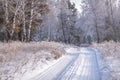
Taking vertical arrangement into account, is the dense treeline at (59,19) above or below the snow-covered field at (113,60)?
above

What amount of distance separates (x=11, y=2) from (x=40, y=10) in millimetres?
5475

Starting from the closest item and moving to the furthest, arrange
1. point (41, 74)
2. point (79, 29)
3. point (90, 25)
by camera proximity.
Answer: point (41, 74), point (90, 25), point (79, 29)

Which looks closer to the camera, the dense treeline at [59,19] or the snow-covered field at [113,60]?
the snow-covered field at [113,60]

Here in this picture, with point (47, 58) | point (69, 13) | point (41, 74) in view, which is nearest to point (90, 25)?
point (69, 13)

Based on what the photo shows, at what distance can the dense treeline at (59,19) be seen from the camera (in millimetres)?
27047

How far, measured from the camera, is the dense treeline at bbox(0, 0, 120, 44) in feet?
88.7

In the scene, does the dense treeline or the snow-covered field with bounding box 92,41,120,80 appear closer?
the snow-covered field with bounding box 92,41,120,80

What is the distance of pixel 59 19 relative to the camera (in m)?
58.4

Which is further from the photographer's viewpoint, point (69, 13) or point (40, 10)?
point (69, 13)

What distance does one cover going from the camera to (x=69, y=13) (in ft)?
187

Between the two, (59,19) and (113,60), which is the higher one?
(59,19)

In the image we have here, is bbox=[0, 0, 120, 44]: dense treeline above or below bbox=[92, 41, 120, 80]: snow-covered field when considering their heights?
above

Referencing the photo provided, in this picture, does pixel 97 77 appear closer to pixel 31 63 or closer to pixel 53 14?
pixel 31 63

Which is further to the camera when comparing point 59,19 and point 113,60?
point 59,19
